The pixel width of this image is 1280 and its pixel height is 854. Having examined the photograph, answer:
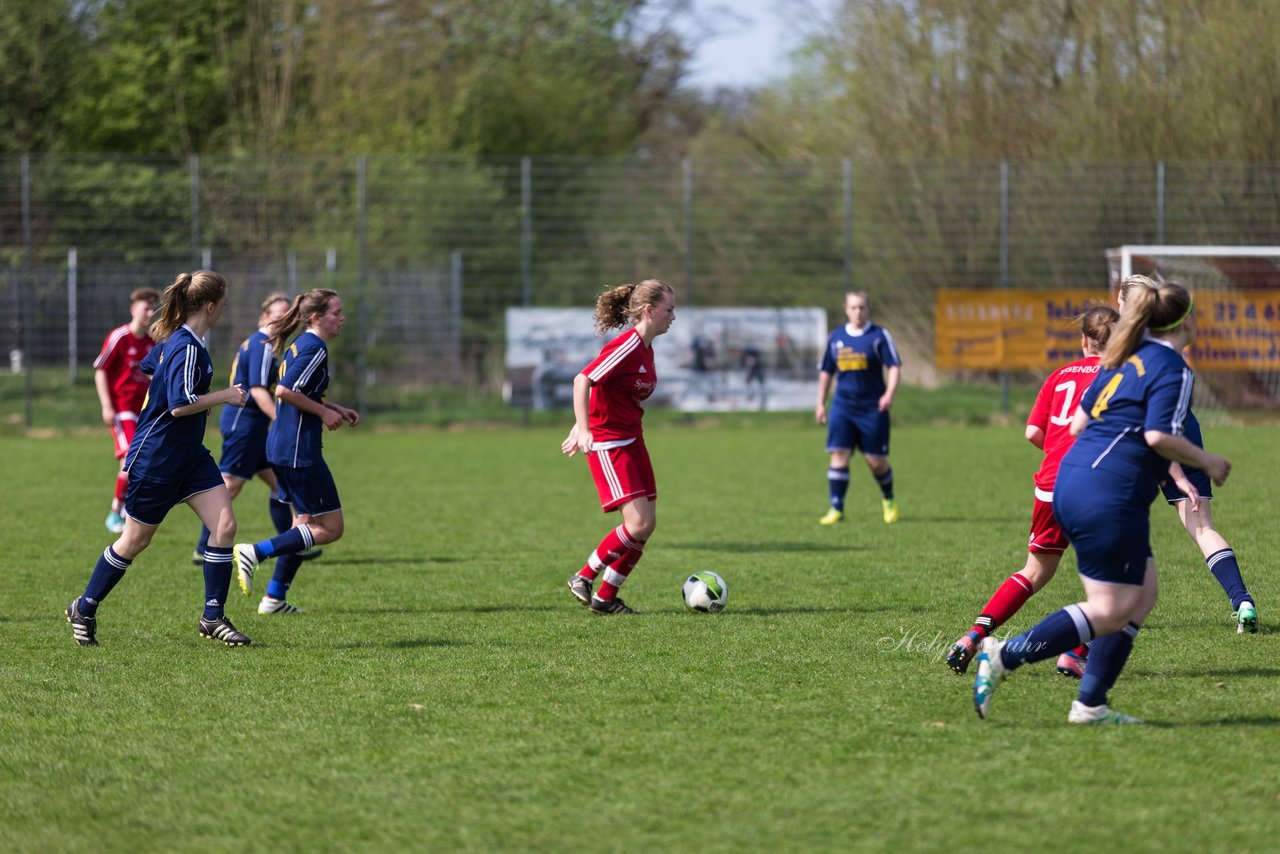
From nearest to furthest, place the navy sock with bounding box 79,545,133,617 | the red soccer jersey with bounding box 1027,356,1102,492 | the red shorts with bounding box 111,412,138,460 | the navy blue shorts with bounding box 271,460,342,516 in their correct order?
the red soccer jersey with bounding box 1027,356,1102,492 < the navy sock with bounding box 79,545,133,617 < the navy blue shorts with bounding box 271,460,342,516 < the red shorts with bounding box 111,412,138,460

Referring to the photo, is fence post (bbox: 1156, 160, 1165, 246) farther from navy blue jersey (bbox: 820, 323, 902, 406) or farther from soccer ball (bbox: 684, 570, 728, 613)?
soccer ball (bbox: 684, 570, 728, 613)

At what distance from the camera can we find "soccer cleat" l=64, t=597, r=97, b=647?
22.3 ft

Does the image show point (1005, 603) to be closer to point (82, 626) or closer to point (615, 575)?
point (615, 575)

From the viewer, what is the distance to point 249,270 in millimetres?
22656

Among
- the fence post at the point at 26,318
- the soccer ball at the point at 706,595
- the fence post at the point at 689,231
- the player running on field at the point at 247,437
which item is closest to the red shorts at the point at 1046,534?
the soccer ball at the point at 706,595

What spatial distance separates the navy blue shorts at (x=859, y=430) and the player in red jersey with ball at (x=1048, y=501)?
521 centimetres

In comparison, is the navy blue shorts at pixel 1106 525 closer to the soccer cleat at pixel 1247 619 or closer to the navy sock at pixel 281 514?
the soccer cleat at pixel 1247 619

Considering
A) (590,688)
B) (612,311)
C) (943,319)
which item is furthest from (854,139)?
(590,688)

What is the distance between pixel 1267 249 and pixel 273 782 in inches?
748

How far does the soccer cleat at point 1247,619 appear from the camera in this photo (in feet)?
22.4

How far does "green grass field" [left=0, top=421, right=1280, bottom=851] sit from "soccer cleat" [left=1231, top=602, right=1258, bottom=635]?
0.06 metres

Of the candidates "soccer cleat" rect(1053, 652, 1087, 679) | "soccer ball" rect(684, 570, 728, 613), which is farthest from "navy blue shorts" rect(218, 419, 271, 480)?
"soccer cleat" rect(1053, 652, 1087, 679)

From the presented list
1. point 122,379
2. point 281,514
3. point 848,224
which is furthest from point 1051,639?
point 848,224

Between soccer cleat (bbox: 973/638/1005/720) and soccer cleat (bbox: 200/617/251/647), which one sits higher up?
soccer cleat (bbox: 973/638/1005/720)
